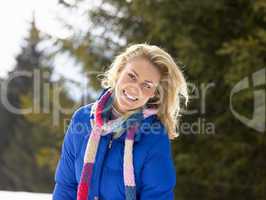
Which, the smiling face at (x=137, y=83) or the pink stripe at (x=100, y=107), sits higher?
the smiling face at (x=137, y=83)

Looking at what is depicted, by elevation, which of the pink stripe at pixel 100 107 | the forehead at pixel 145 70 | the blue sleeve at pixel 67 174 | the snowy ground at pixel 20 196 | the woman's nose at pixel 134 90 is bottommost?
the snowy ground at pixel 20 196

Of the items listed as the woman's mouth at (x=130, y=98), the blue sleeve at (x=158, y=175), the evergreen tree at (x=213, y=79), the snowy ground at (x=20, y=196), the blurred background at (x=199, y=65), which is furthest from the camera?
the evergreen tree at (x=213, y=79)

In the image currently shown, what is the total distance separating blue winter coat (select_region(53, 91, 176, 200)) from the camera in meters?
1.51

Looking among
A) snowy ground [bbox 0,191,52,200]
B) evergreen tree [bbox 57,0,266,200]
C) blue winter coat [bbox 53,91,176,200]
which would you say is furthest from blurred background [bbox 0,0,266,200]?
blue winter coat [bbox 53,91,176,200]

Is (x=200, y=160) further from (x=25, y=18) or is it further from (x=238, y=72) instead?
(x=25, y=18)

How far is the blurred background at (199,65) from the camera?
15.7ft

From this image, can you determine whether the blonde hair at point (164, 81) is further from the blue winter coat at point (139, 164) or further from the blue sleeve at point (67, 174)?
the blue sleeve at point (67, 174)

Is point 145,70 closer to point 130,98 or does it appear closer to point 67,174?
point 130,98

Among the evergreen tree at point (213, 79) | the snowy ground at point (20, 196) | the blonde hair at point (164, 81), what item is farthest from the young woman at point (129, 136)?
the evergreen tree at point (213, 79)

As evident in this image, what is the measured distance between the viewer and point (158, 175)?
4.93ft

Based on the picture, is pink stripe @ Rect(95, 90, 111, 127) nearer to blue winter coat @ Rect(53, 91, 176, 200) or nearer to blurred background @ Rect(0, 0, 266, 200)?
blue winter coat @ Rect(53, 91, 176, 200)

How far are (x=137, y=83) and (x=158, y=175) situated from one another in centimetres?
32

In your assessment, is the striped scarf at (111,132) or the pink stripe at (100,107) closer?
the striped scarf at (111,132)

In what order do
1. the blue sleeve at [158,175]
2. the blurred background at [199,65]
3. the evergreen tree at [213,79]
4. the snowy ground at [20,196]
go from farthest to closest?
the evergreen tree at [213,79], the blurred background at [199,65], the snowy ground at [20,196], the blue sleeve at [158,175]
